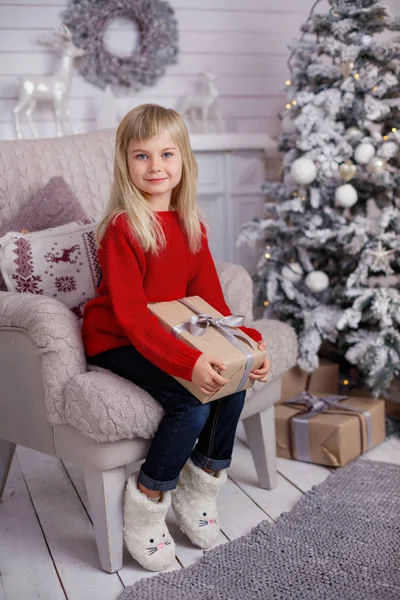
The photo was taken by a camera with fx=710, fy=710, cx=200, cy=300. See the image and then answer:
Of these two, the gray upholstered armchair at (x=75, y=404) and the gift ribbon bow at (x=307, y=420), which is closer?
the gray upholstered armchair at (x=75, y=404)

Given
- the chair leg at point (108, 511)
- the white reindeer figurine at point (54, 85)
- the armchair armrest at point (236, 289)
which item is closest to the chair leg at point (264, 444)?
the armchair armrest at point (236, 289)

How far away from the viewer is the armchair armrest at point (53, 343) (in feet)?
5.23

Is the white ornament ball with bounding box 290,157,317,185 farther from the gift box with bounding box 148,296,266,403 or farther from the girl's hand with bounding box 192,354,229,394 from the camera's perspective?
the girl's hand with bounding box 192,354,229,394

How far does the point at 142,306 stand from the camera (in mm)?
1623

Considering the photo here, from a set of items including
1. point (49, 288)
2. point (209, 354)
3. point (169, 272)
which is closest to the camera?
point (209, 354)

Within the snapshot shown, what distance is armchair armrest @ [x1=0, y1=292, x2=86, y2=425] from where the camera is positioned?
159cm

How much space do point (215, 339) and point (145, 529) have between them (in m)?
0.47

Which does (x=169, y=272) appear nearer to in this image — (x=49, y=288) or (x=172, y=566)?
(x=49, y=288)

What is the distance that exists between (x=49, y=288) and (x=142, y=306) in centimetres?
37

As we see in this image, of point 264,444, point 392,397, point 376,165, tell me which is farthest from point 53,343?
point 392,397

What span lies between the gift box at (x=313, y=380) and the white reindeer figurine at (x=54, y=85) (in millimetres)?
1381

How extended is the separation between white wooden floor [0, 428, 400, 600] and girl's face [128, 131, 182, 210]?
34.9 inches

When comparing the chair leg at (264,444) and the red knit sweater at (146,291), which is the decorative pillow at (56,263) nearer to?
the red knit sweater at (146,291)

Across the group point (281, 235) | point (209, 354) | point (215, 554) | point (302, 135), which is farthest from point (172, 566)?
point (302, 135)
